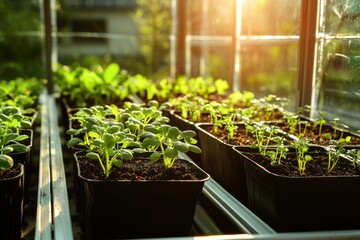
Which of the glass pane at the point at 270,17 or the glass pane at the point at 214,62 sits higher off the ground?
the glass pane at the point at 270,17

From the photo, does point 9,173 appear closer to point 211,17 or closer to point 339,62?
point 339,62

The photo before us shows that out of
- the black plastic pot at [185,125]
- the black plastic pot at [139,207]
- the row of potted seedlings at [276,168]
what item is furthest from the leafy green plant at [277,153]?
the black plastic pot at [185,125]

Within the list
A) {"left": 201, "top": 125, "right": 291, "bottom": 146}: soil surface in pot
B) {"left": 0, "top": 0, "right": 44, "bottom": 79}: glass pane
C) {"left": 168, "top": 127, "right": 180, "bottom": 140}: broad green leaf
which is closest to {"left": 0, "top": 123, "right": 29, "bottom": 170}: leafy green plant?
{"left": 168, "top": 127, "right": 180, "bottom": 140}: broad green leaf

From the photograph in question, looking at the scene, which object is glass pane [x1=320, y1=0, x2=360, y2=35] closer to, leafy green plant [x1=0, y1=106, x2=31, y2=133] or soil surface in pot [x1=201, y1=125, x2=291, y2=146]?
soil surface in pot [x1=201, y1=125, x2=291, y2=146]

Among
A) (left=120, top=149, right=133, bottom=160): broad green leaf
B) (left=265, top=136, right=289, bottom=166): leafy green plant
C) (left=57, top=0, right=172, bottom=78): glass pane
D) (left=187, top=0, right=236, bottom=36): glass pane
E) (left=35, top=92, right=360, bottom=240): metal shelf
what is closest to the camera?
(left=35, top=92, right=360, bottom=240): metal shelf

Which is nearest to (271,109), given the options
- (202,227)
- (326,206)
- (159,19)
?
(202,227)

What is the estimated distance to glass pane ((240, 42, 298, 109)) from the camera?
3521 mm

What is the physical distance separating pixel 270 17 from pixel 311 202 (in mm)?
2428

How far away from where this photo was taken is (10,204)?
1716 mm

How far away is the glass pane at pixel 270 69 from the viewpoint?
139 inches

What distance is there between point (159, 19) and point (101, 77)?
228 inches

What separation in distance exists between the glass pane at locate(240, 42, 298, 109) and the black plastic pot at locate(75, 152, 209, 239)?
192 cm

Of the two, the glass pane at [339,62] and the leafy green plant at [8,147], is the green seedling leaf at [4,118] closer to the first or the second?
the leafy green plant at [8,147]

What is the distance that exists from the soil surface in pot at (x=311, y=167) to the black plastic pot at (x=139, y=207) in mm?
348
